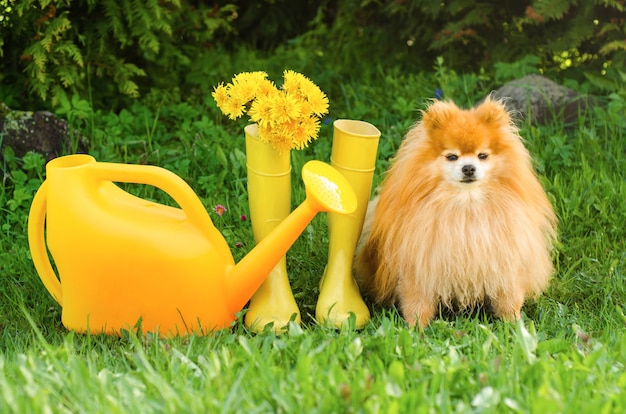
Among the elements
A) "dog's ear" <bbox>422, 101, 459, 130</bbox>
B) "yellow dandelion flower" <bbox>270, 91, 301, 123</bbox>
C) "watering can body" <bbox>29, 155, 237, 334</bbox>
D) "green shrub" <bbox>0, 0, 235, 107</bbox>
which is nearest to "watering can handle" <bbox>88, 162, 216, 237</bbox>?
"watering can body" <bbox>29, 155, 237, 334</bbox>

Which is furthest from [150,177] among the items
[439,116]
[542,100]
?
[542,100]

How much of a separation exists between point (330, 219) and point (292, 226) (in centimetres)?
27

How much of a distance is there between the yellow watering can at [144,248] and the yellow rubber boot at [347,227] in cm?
11

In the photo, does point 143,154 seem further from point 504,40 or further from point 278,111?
point 504,40

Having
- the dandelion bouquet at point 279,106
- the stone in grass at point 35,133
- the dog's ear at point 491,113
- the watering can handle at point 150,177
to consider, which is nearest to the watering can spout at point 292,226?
the dandelion bouquet at point 279,106

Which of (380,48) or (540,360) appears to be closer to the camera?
(540,360)

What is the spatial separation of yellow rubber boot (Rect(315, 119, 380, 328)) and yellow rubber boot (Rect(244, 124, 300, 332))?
0.13 metres

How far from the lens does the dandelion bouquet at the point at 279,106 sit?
258 cm

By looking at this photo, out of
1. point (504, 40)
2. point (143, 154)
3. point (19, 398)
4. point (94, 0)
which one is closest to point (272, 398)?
point (19, 398)

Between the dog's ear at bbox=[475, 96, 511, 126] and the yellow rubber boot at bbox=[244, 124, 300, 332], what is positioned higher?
the dog's ear at bbox=[475, 96, 511, 126]

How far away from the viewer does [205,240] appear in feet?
8.69

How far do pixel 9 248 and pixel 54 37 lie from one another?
4.01ft

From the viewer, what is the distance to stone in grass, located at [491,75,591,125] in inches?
170

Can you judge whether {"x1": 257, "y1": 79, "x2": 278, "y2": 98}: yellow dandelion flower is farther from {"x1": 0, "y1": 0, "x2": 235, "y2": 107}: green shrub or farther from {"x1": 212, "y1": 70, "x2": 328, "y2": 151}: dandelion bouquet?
{"x1": 0, "y1": 0, "x2": 235, "y2": 107}: green shrub
